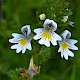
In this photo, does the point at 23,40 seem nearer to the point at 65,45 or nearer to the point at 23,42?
the point at 23,42

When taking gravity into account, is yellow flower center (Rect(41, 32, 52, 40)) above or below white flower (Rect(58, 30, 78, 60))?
above

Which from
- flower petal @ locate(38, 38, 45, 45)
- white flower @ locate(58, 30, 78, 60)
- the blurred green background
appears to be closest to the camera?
flower petal @ locate(38, 38, 45, 45)

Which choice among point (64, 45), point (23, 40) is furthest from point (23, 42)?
point (64, 45)

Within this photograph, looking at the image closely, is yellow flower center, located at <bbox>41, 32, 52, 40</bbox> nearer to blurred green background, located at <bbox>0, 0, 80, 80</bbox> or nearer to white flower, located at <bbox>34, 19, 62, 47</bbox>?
white flower, located at <bbox>34, 19, 62, 47</bbox>

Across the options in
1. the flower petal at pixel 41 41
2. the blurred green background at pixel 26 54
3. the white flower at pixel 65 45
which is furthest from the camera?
the blurred green background at pixel 26 54

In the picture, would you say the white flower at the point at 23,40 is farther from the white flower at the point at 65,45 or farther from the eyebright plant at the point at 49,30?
the white flower at the point at 65,45

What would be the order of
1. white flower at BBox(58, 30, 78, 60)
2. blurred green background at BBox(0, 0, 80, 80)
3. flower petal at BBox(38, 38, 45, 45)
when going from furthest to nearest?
blurred green background at BBox(0, 0, 80, 80) < white flower at BBox(58, 30, 78, 60) < flower petal at BBox(38, 38, 45, 45)

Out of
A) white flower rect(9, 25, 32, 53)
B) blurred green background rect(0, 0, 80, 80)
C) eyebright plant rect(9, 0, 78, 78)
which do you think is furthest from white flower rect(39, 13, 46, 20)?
blurred green background rect(0, 0, 80, 80)

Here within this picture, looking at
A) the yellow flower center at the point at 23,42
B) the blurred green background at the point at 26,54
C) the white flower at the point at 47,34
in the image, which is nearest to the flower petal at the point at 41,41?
the white flower at the point at 47,34
